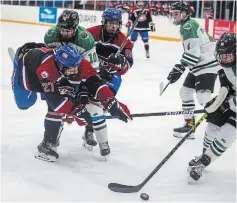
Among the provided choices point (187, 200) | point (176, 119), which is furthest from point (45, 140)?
point (176, 119)

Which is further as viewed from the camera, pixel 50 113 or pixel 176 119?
pixel 176 119

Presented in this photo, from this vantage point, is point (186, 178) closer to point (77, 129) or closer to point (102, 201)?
point (102, 201)

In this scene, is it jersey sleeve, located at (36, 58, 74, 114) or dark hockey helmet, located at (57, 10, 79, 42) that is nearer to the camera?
jersey sleeve, located at (36, 58, 74, 114)

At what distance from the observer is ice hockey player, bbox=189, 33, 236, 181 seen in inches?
80.3

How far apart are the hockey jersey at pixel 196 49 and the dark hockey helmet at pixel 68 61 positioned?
90 centimetres

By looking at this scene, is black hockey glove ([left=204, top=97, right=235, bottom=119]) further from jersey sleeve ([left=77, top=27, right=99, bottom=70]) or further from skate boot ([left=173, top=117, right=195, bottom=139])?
skate boot ([left=173, top=117, right=195, bottom=139])

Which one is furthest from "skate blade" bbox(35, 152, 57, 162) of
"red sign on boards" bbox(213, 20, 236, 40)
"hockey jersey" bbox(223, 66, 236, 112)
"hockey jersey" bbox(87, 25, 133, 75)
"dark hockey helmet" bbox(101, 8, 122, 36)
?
"red sign on boards" bbox(213, 20, 236, 40)

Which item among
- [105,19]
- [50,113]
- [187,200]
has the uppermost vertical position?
[105,19]

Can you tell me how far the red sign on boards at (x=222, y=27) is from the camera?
7421mm

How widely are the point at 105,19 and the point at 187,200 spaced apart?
1242mm

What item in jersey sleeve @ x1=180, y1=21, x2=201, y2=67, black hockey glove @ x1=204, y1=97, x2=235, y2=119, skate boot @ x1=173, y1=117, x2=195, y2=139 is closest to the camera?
black hockey glove @ x1=204, y1=97, x2=235, y2=119

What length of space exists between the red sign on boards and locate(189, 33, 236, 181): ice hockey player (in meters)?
5.40

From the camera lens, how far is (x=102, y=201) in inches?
79.3

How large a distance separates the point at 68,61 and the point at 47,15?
8739mm
